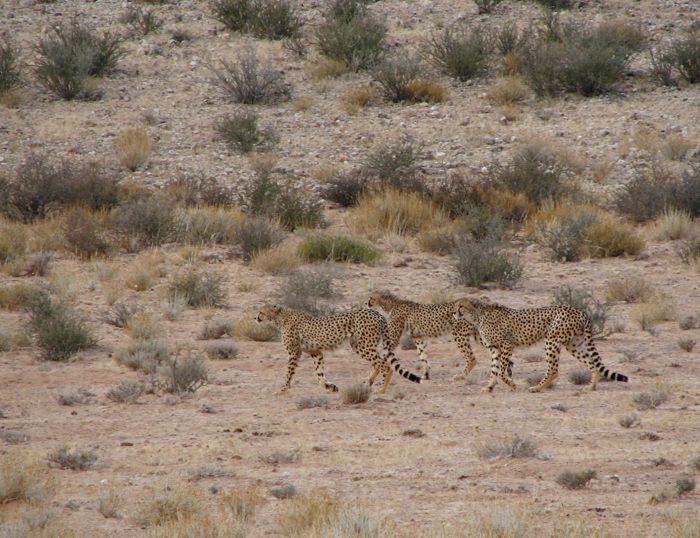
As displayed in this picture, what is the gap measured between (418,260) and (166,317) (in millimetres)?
6044

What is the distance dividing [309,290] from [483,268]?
333 centimetres

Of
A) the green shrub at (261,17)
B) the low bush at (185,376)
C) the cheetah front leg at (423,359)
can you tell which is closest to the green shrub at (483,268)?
the cheetah front leg at (423,359)

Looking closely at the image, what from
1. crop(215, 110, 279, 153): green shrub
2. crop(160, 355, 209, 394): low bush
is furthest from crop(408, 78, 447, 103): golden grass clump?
crop(160, 355, 209, 394): low bush

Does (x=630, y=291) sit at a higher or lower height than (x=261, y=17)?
lower

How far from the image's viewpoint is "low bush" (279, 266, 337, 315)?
19016mm

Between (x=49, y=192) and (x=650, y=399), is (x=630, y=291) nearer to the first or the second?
(x=650, y=399)

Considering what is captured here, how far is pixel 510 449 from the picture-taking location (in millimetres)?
11297

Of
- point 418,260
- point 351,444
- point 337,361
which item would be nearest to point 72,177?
point 418,260

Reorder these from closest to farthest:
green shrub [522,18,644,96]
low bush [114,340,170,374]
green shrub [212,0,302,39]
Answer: low bush [114,340,170,374] < green shrub [522,18,644,96] < green shrub [212,0,302,39]

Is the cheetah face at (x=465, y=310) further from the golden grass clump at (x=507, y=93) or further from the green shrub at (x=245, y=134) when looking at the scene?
the golden grass clump at (x=507, y=93)

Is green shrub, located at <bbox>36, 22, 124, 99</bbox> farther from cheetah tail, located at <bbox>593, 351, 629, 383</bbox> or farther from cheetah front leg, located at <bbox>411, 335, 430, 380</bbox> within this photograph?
cheetah tail, located at <bbox>593, 351, 629, 383</bbox>

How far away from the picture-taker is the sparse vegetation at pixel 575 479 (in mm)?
10234

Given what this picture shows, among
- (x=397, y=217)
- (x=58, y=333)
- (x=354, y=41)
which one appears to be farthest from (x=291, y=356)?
(x=354, y=41)

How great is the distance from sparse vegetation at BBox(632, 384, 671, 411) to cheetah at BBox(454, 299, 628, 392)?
71 centimetres
